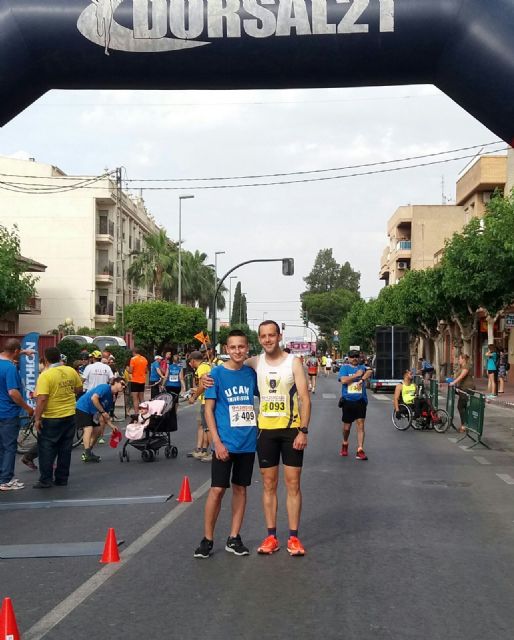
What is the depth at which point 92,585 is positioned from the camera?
6.04 meters

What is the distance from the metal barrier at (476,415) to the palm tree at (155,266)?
173 ft

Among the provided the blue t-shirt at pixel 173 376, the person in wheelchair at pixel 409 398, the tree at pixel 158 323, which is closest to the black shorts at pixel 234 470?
the blue t-shirt at pixel 173 376

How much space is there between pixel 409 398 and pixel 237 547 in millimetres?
13406

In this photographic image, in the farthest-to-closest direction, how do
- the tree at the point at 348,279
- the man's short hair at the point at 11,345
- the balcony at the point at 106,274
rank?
the tree at the point at 348,279 → the balcony at the point at 106,274 → the man's short hair at the point at 11,345

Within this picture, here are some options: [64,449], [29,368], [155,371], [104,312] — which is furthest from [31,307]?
[64,449]

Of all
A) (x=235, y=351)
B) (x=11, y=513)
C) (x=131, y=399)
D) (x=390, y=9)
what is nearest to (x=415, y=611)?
(x=235, y=351)

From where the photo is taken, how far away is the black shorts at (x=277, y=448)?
22.6 ft

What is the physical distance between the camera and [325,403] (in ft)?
99.1

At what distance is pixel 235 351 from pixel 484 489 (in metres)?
5.18

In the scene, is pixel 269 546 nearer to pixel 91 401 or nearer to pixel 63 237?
pixel 91 401

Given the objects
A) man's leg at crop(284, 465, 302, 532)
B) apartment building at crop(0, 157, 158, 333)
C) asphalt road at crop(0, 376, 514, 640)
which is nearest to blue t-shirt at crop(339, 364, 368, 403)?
asphalt road at crop(0, 376, 514, 640)

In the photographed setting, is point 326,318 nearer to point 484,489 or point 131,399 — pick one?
point 131,399

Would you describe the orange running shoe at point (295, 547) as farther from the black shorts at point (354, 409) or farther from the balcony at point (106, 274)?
the balcony at point (106, 274)

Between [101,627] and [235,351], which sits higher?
[235,351]
